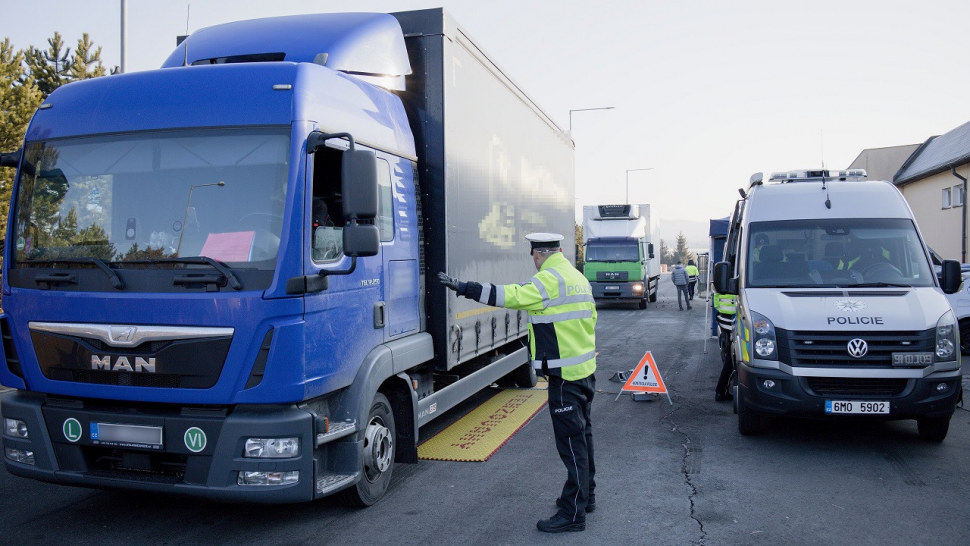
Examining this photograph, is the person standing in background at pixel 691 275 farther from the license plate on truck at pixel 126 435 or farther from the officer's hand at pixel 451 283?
the license plate on truck at pixel 126 435

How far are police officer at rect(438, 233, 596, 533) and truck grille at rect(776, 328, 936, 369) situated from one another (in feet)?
8.51

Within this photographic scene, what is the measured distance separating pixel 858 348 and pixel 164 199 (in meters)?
5.71

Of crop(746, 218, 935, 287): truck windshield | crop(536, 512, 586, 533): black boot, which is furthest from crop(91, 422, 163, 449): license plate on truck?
crop(746, 218, 935, 287): truck windshield

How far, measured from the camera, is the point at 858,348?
261 inches

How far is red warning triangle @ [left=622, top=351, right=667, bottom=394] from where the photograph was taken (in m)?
9.31

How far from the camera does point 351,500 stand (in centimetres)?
522

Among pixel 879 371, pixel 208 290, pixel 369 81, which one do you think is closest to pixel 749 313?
pixel 879 371

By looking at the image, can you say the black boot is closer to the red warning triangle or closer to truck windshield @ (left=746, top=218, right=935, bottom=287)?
truck windshield @ (left=746, top=218, right=935, bottom=287)

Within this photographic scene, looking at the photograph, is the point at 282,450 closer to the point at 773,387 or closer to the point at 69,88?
the point at 69,88

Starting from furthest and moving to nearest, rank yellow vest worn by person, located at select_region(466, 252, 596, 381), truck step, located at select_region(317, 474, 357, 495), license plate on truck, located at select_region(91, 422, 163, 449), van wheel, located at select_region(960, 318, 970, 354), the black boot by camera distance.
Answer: van wheel, located at select_region(960, 318, 970, 354)
yellow vest worn by person, located at select_region(466, 252, 596, 381)
the black boot
truck step, located at select_region(317, 474, 357, 495)
license plate on truck, located at select_region(91, 422, 163, 449)

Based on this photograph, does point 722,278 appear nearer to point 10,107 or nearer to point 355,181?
point 355,181

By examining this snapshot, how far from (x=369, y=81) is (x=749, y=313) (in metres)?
4.12

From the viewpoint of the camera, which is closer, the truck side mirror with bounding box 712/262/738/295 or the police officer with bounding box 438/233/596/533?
the police officer with bounding box 438/233/596/533

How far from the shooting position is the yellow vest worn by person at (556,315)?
4.98m
